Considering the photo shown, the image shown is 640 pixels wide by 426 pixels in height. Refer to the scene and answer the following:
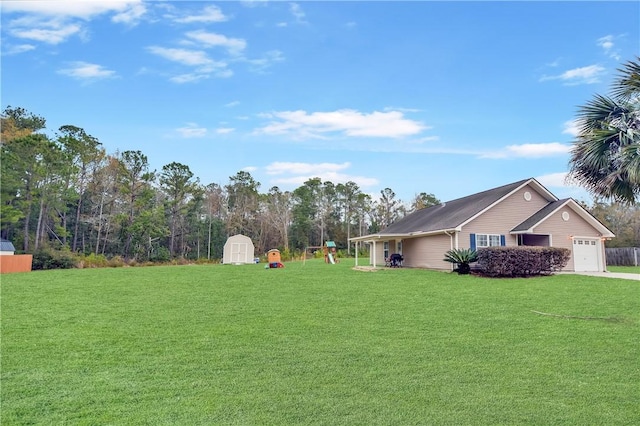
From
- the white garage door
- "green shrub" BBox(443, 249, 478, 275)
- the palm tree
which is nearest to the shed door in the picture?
"green shrub" BBox(443, 249, 478, 275)

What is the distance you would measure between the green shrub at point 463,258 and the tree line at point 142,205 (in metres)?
16.5

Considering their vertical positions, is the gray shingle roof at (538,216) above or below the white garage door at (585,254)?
above

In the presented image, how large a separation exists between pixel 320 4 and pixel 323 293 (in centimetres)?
861

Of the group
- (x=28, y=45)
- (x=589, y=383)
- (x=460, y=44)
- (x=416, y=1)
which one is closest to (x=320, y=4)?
(x=416, y=1)

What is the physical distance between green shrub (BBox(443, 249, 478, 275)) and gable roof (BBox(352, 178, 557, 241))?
1364 millimetres

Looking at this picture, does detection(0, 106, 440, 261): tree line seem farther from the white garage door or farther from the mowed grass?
the white garage door

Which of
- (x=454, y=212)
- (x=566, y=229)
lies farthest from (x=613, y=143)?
(x=454, y=212)

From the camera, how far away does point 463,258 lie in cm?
1727

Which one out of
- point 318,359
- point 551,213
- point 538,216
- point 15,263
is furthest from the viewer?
point 538,216

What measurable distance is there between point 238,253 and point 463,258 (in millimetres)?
16369

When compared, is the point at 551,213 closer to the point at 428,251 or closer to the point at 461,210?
the point at 461,210

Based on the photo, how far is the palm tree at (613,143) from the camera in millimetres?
7988

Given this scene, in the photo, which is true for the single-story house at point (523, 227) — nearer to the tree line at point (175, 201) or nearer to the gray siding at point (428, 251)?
the gray siding at point (428, 251)

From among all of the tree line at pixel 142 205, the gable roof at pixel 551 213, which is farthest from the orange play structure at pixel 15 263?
the gable roof at pixel 551 213
